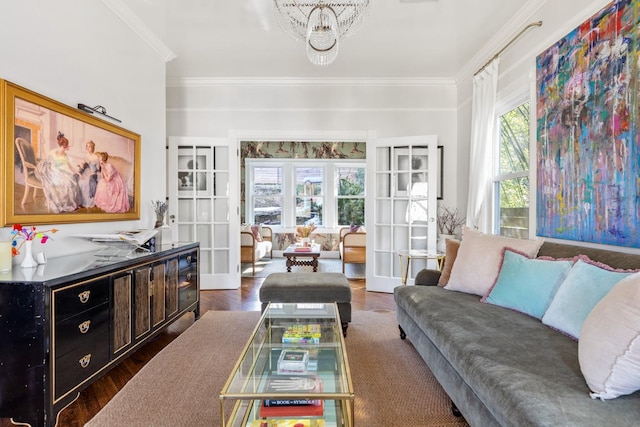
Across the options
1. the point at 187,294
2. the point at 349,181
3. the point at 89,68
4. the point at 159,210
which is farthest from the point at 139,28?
the point at 349,181

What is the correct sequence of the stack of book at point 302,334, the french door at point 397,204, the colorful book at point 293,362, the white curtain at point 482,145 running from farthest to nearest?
1. the french door at point 397,204
2. the white curtain at point 482,145
3. the stack of book at point 302,334
4. the colorful book at point 293,362

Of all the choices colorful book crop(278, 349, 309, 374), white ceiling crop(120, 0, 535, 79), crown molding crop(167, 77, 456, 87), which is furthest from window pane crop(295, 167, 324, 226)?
colorful book crop(278, 349, 309, 374)

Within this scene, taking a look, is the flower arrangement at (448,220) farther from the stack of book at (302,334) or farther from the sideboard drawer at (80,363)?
the sideboard drawer at (80,363)

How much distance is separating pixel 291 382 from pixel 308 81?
406 centimetres

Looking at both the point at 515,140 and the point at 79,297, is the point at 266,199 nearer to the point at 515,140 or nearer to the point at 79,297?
the point at 515,140

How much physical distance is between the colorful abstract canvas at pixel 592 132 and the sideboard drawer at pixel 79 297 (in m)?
3.03

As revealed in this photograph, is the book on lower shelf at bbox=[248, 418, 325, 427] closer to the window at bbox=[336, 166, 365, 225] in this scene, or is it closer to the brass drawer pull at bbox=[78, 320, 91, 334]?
the brass drawer pull at bbox=[78, 320, 91, 334]

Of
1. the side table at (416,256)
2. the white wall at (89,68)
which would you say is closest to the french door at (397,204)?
the side table at (416,256)

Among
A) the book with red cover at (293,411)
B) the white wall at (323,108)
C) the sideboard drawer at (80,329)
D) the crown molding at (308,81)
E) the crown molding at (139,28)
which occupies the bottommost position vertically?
the book with red cover at (293,411)

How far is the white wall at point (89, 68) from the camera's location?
6.63 ft

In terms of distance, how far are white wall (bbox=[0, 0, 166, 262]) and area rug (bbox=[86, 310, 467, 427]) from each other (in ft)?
3.53

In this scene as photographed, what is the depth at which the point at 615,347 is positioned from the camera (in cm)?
114

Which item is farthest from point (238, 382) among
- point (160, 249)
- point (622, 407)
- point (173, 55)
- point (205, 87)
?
point (205, 87)

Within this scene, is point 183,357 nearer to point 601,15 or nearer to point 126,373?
point 126,373
